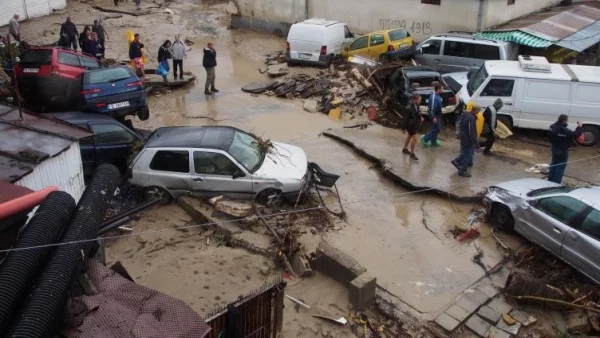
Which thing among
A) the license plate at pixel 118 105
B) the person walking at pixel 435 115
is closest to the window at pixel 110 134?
the license plate at pixel 118 105

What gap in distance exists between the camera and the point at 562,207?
9.04m

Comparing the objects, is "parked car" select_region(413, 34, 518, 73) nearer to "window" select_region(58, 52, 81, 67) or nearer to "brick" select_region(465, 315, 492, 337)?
"window" select_region(58, 52, 81, 67)

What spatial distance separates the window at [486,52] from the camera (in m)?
17.3

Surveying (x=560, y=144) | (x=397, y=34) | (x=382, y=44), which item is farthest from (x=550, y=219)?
(x=397, y=34)

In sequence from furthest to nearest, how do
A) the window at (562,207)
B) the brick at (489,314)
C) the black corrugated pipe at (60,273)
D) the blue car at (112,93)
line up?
1. the blue car at (112,93)
2. the window at (562,207)
3. the brick at (489,314)
4. the black corrugated pipe at (60,273)

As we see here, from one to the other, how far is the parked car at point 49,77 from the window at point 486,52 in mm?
11653

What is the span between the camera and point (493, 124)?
42.0 feet

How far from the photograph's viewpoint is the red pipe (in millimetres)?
5528

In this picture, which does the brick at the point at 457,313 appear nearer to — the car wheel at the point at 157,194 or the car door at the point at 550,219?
the car door at the point at 550,219

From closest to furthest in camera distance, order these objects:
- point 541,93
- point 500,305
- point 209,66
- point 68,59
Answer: point 500,305 → point 541,93 → point 68,59 → point 209,66

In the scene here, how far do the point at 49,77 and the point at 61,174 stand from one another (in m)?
6.69

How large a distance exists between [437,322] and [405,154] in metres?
5.82

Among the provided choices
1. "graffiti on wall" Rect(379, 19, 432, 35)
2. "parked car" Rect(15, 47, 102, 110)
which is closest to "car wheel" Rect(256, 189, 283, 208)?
"parked car" Rect(15, 47, 102, 110)

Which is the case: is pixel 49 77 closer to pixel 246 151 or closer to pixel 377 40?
pixel 246 151
